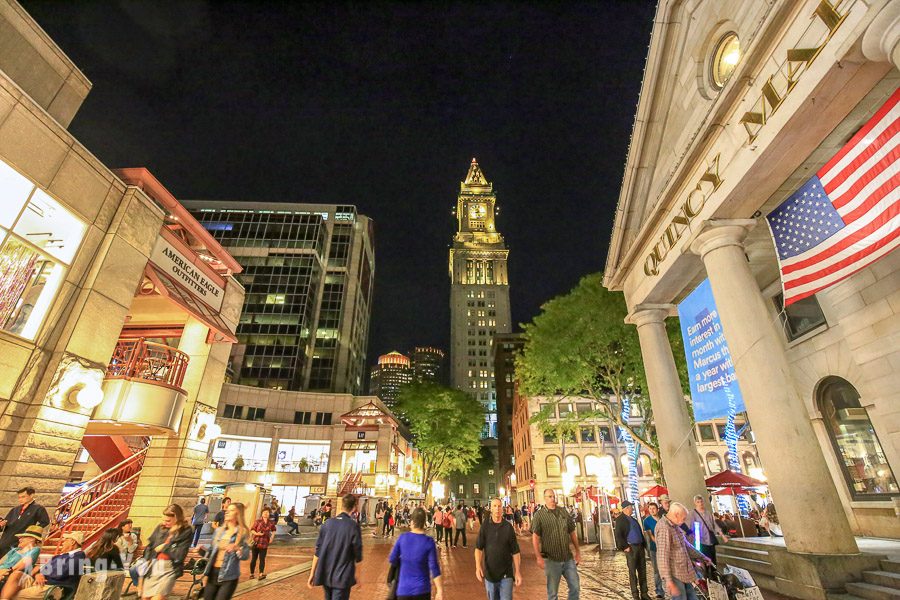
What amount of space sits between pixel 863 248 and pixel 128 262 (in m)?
15.1

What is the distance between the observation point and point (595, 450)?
146 ft

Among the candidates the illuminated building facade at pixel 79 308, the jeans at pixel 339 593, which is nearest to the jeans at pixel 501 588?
the jeans at pixel 339 593

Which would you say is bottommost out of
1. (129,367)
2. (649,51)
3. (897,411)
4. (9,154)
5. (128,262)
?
(897,411)

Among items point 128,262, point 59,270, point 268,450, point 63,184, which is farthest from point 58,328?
point 268,450

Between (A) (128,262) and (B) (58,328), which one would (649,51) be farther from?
(B) (58,328)

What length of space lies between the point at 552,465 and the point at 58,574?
148ft

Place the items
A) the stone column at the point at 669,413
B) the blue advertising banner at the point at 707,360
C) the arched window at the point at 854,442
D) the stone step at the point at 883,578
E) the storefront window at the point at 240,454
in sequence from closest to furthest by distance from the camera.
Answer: the stone step at the point at 883,578 < the blue advertising banner at the point at 707,360 < the arched window at the point at 854,442 < the stone column at the point at 669,413 < the storefront window at the point at 240,454

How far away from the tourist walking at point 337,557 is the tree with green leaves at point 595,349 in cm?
1529

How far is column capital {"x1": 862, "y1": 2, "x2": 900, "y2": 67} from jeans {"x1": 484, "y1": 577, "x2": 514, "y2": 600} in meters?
8.99

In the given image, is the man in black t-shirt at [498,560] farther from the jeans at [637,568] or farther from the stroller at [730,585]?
the jeans at [637,568]

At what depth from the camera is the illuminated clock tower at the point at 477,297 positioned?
114188mm

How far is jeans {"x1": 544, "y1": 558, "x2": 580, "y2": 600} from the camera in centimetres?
635

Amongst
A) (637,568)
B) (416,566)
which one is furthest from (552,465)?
(416,566)

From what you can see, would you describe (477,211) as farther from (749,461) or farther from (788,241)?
(788,241)
